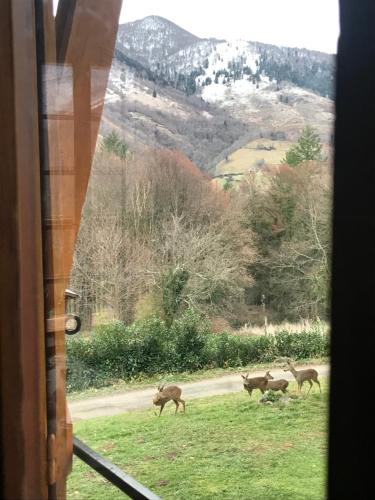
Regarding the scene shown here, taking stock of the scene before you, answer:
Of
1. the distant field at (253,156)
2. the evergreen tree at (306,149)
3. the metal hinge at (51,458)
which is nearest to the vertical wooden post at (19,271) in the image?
the metal hinge at (51,458)

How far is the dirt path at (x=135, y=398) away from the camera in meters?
0.85

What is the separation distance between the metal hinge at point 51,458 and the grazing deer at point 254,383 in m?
0.34

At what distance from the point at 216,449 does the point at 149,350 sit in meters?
0.21

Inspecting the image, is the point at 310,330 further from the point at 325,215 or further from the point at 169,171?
the point at 169,171

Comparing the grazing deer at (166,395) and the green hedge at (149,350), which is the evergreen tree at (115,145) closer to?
the green hedge at (149,350)

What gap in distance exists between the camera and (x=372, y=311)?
395mm

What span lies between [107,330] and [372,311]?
0.69 m

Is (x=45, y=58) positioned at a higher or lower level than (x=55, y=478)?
higher

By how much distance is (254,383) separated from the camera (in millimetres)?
793

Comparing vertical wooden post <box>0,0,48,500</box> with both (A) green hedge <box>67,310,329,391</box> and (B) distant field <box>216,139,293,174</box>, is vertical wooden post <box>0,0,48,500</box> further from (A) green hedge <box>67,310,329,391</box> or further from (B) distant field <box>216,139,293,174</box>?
(B) distant field <box>216,139,293,174</box>

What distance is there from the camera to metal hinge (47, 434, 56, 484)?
0.89m

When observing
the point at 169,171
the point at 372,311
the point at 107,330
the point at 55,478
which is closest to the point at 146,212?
the point at 169,171

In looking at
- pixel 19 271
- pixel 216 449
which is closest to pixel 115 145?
pixel 19 271

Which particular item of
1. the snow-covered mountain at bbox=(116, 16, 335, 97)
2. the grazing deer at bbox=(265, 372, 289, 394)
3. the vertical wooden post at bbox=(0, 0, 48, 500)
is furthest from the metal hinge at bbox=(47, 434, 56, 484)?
the snow-covered mountain at bbox=(116, 16, 335, 97)
